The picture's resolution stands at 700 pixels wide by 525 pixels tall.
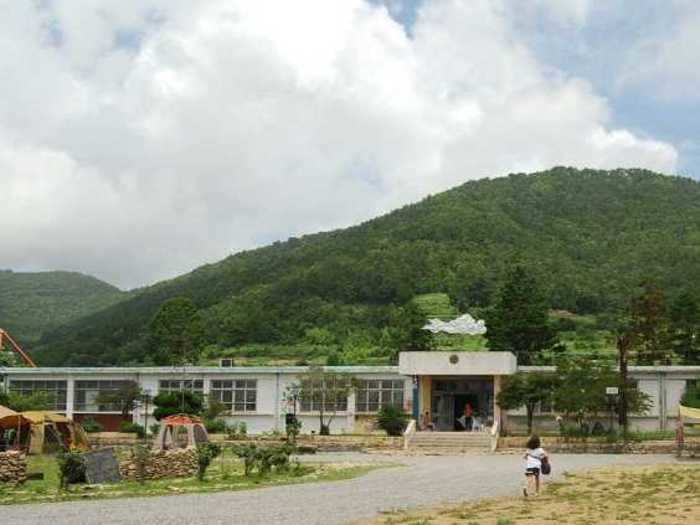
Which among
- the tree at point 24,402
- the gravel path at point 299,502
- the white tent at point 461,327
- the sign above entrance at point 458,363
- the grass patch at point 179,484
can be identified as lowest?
the grass patch at point 179,484

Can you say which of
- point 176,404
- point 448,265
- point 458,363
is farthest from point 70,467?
point 448,265

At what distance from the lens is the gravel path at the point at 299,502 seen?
1299cm

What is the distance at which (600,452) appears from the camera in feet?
97.0

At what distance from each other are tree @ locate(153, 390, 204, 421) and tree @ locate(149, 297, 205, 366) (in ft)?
48.1

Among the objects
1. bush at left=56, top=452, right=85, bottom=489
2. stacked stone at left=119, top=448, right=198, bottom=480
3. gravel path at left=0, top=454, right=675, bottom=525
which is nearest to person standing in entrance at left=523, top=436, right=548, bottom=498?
gravel path at left=0, top=454, right=675, bottom=525

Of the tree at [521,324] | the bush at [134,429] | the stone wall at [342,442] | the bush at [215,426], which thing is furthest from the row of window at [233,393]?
the tree at [521,324]

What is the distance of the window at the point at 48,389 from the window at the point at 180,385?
4.87 m

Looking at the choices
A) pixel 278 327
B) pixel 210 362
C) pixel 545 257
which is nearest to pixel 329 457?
pixel 210 362

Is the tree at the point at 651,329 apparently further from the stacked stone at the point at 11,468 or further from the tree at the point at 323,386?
the stacked stone at the point at 11,468

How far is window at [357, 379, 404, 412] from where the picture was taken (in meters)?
40.0

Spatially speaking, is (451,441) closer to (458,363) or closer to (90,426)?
(458,363)

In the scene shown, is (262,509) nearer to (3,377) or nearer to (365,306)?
(3,377)

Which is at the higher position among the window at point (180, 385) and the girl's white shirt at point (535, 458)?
the window at point (180, 385)

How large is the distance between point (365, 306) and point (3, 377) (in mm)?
30521
